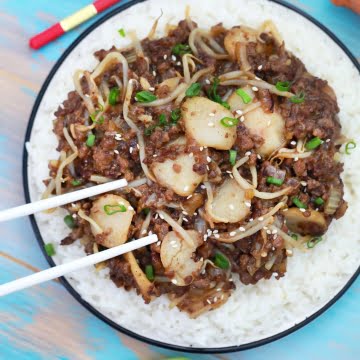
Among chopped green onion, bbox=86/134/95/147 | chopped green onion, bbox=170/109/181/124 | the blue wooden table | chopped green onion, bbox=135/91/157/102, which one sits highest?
chopped green onion, bbox=135/91/157/102

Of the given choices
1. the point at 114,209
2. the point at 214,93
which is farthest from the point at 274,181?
the point at 114,209

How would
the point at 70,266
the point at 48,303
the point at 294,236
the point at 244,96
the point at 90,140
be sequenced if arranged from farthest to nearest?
the point at 48,303 → the point at 294,236 → the point at 90,140 → the point at 244,96 → the point at 70,266

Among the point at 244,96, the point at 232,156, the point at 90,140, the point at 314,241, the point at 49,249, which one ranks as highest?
the point at 244,96

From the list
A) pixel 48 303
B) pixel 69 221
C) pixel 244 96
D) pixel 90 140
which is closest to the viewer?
pixel 244 96

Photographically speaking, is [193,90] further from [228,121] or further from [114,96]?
[114,96]

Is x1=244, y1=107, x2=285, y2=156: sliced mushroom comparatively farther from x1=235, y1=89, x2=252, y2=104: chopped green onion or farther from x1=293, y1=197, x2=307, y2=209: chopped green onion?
x1=293, y1=197, x2=307, y2=209: chopped green onion

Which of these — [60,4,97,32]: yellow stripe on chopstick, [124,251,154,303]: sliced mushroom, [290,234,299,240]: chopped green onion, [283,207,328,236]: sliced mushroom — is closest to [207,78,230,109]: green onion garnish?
[283,207,328,236]: sliced mushroom

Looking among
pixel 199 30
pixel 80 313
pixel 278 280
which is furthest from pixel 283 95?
pixel 80 313
